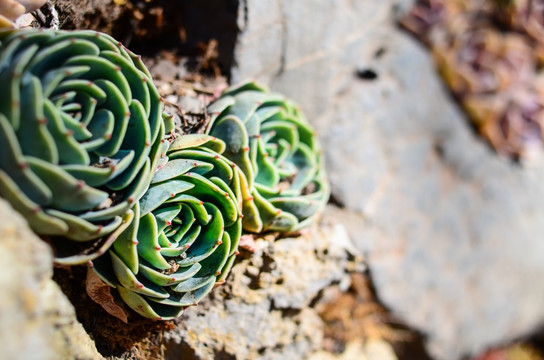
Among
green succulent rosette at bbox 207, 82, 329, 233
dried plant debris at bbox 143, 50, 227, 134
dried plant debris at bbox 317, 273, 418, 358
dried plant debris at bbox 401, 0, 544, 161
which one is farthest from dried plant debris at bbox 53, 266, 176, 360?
dried plant debris at bbox 401, 0, 544, 161

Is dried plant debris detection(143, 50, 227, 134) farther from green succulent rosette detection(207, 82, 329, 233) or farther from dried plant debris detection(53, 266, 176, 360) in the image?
dried plant debris detection(53, 266, 176, 360)

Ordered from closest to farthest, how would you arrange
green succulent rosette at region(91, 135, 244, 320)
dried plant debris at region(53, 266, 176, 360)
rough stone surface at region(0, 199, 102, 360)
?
rough stone surface at region(0, 199, 102, 360), green succulent rosette at region(91, 135, 244, 320), dried plant debris at region(53, 266, 176, 360)

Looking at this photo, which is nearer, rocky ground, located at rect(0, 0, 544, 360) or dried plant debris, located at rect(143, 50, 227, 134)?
rocky ground, located at rect(0, 0, 544, 360)

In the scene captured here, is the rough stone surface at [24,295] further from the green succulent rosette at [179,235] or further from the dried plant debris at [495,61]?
the dried plant debris at [495,61]

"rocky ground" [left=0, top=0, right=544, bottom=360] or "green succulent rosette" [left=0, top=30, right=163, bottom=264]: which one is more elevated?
"green succulent rosette" [left=0, top=30, right=163, bottom=264]

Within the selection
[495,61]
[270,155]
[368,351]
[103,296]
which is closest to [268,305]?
[270,155]

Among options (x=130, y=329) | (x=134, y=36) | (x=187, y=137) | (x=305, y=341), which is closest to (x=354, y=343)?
(x=305, y=341)

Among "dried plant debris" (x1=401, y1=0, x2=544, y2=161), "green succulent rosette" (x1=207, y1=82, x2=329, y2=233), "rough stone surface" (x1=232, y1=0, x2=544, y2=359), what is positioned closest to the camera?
"green succulent rosette" (x1=207, y1=82, x2=329, y2=233)

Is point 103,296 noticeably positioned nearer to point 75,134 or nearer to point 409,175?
point 75,134

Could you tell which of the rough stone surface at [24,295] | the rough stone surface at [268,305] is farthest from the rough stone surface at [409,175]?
the rough stone surface at [24,295]

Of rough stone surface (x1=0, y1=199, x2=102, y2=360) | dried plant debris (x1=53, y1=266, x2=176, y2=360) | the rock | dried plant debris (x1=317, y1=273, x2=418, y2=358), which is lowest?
the rock
